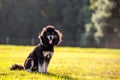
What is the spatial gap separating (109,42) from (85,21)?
1166 centimetres

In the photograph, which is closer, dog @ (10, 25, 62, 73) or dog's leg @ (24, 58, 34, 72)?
dog @ (10, 25, 62, 73)

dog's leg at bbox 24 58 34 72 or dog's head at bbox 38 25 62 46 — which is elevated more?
dog's head at bbox 38 25 62 46

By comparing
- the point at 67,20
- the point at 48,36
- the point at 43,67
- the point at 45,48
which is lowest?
the point at 67,20

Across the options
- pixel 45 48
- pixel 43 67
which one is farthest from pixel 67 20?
pixel 45 48

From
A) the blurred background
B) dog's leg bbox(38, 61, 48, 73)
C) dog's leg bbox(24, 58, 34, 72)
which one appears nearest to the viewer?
dog's leg bbox(38, 61, 48, 73)

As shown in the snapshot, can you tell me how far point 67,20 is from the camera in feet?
281

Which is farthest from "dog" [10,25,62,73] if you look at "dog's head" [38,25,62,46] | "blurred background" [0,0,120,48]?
"blurred background" [0,0,120,48]

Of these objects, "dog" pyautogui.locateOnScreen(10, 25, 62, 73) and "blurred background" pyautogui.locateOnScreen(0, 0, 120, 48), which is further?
"blurred background" pyautogui.locateOnScreen(0, 0, 120, 48)

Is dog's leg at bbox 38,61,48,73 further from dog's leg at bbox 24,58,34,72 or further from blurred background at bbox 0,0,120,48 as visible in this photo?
blurred background at bbox 0,0,120,48

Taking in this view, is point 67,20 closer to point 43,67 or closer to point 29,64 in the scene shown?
point 29,64

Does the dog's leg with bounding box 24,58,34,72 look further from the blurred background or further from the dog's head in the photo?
the blurred background

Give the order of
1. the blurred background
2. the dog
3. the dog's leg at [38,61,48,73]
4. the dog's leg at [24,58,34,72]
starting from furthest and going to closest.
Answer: the blurred background < the dog's leg at [24,58,34,72] < the dog's leg at [38,61,48,73] < the dog

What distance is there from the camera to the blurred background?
69.2m

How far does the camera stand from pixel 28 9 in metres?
84.4
